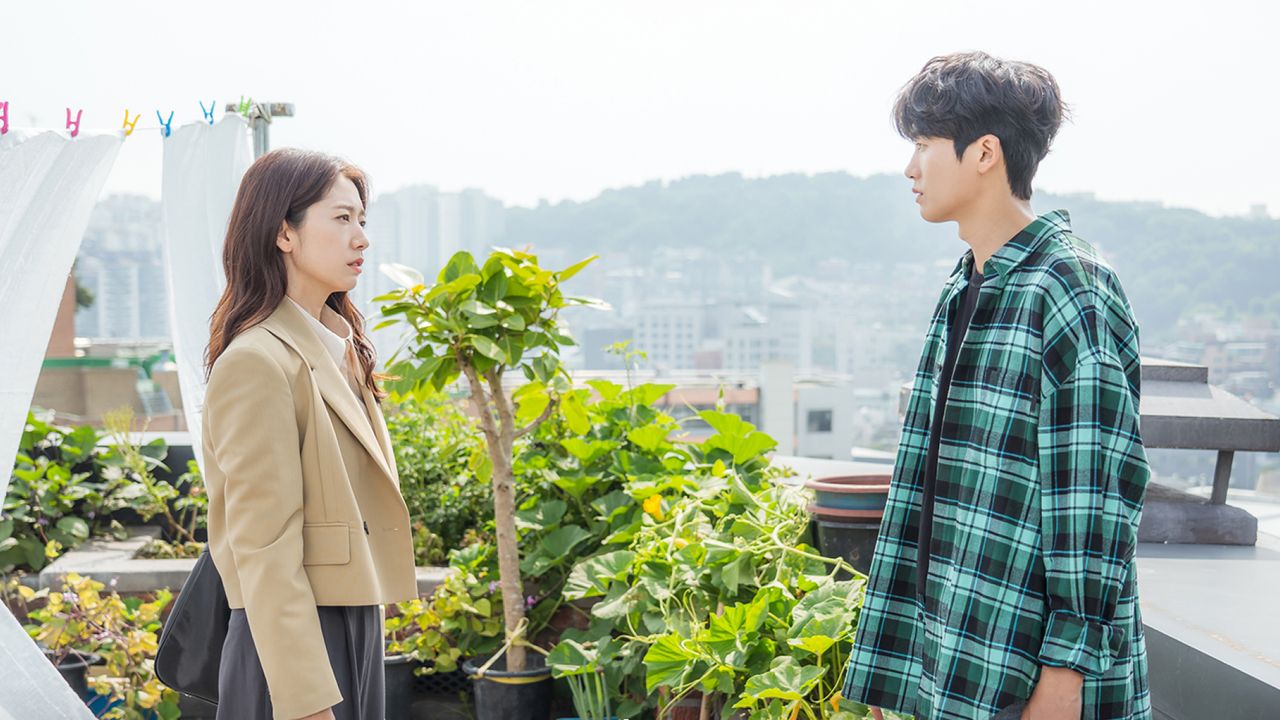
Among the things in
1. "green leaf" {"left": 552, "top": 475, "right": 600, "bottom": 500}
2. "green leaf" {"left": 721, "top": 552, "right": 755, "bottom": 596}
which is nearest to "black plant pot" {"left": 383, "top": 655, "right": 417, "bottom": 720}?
"green leaf" {"left": 552, "top": 475, "right": 600, "bottom": 500}

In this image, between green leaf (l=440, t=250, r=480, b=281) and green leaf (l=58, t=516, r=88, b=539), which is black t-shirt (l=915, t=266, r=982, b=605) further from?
green leaf (l=58, t=516, r=88, b=539)

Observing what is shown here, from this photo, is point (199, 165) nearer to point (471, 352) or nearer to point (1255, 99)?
point (471, 352)

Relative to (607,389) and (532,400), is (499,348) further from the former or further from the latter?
(607,389)

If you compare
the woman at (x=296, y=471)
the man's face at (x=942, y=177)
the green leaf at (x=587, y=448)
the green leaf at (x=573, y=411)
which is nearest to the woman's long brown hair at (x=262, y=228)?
the woman at (x=296, y=471)

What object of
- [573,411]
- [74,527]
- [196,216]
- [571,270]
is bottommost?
[74,527]

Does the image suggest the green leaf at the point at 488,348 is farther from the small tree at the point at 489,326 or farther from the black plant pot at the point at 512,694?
the black plant pot at the point at 512,694

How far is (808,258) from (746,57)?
14339 millimetres

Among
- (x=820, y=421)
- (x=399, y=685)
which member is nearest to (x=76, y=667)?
(x=399, y=685)

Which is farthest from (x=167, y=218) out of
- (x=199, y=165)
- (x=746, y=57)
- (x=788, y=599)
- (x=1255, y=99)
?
(x=746, y=57)

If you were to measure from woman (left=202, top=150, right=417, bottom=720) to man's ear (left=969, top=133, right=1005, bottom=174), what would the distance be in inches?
30.1

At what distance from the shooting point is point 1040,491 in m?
1.01

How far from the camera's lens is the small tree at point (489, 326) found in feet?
7.42

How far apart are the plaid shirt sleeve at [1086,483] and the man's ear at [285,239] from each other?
35.6 inches

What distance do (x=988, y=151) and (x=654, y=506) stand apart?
55.8 inches
